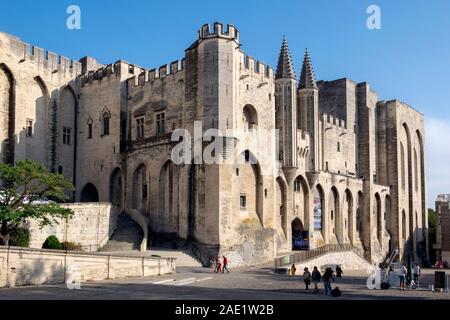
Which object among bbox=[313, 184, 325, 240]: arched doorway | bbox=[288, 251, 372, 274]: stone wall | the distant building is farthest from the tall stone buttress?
the distant building

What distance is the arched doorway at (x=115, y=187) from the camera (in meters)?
40.6

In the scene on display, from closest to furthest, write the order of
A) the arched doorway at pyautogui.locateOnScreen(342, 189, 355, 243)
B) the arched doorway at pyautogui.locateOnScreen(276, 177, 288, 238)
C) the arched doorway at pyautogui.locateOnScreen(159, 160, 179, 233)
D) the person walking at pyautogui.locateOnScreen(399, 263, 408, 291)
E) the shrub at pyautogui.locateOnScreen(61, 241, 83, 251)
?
the person walking at pyautogui.locateOnScreen(399, 263, 408, 291) < the shrub at pyautogui.locateOnScreen(61, 241, 83, 251) < the arched doorway at pyautogui.locateOnScreen(159, 160, 179, 233) < the arched doorway at pyautogui.locateOnScreen(276, 177, 288, 238) < the arched doorway at pyautogui.locateOnScreen(342, 189, 355, 243)

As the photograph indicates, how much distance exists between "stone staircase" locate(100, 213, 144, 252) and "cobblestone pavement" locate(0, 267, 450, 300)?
6844 millimetres

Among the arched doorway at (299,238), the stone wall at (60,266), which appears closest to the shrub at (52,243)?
the stone wall at (60,266)

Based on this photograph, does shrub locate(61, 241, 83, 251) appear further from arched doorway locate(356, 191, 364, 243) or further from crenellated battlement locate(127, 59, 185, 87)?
arched doorway locate(356, 191, 364, 243)

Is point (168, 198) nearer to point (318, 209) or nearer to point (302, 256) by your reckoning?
point (302, 256)

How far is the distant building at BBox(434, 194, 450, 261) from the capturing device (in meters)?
59.7

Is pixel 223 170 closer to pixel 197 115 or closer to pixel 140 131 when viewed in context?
pixel 197 115

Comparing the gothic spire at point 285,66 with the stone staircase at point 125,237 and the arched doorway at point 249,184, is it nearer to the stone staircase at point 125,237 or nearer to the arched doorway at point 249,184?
the arched doorway at point 249,184

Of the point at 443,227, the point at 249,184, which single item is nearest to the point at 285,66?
the point at 249,184

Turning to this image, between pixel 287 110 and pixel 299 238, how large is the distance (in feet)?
33.7

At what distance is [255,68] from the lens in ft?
126

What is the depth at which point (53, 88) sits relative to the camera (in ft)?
136

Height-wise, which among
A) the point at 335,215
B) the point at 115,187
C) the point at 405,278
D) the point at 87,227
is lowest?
the point at 405,278
